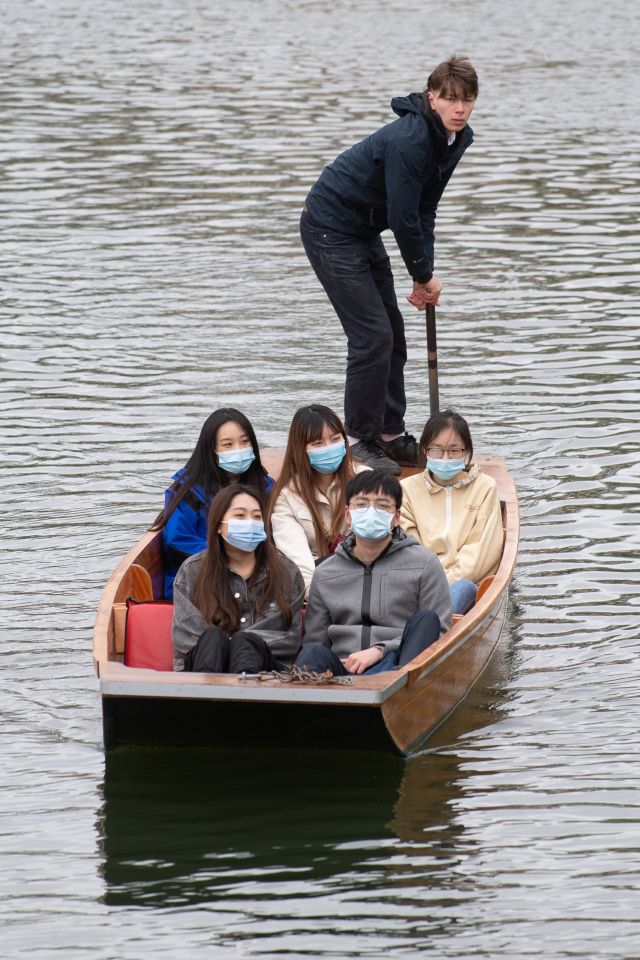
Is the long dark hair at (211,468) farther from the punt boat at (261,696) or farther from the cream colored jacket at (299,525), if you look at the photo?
the punt boat at (261,696)

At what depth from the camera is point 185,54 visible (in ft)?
96.0

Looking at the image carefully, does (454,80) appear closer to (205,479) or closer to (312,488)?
(312,488)

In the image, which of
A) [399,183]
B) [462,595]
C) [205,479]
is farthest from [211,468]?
[399,183]

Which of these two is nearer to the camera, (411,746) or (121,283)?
(411,746)

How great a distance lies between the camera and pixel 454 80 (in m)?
8.70

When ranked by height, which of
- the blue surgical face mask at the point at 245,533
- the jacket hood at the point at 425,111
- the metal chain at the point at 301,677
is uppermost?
the jacket hood at the point at 425,111

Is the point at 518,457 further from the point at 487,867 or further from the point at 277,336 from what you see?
the point at 487,867

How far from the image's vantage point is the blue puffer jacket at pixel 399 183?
8.90 meters

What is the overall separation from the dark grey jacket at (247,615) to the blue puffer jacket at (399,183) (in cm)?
266

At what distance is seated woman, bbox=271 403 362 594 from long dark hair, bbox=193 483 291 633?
57 centimetres

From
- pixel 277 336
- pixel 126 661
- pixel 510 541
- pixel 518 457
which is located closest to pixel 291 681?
pixel 126 661

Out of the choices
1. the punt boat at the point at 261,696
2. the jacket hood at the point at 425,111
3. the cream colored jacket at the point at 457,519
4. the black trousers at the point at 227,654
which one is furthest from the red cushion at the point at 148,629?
the jacket hood at the point at 425,111

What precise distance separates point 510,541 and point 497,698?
32.5 inches

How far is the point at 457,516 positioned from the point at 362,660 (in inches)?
53.9
